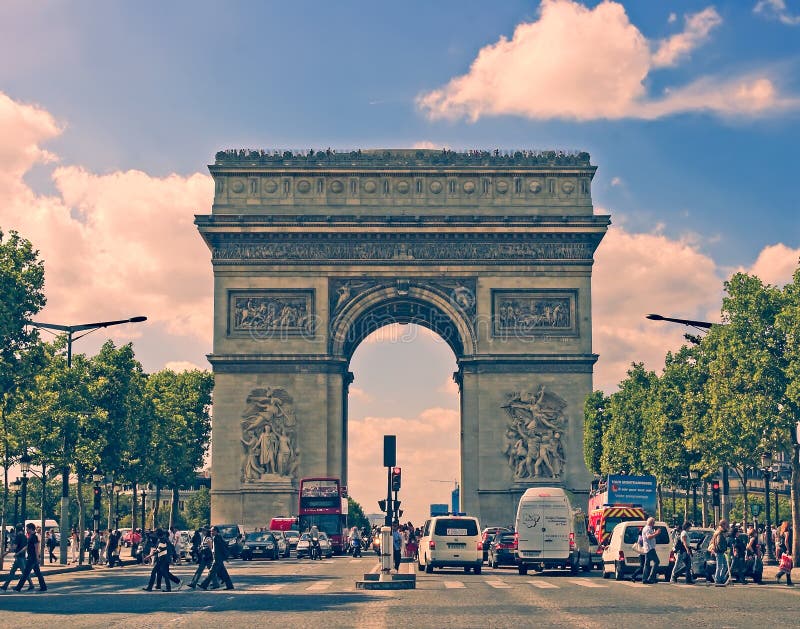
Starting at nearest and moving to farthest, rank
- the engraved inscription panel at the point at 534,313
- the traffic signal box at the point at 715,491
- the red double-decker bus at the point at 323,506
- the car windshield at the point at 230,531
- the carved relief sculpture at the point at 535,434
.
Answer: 1. the traffic signal box at the point at 715,491
2. the car windshield at the point at 230,531
3. the red double-decker bus at the point at 323,506
4. the carved relief sculpture at the point at 535,434
5. the engraved inscription panel at the point at 534,313

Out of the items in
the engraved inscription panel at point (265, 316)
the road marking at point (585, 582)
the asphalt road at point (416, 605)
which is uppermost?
the engraved inscription panel at point (265, 316)

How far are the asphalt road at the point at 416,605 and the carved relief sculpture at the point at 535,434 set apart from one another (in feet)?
125

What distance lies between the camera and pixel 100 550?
238ft

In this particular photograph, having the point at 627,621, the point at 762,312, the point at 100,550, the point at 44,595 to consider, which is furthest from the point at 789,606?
the point at 100,550

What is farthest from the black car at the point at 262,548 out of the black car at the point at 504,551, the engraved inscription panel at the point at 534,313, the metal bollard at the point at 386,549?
the metal bollard at the point at 386,549

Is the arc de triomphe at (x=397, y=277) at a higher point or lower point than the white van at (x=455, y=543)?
higher

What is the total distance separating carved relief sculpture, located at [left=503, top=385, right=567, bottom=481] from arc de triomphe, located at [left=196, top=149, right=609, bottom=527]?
112 mm

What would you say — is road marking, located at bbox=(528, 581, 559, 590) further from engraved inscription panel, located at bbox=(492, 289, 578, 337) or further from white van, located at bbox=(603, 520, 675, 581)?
engraved inscription panel, located at bbox=(492, 289, 578, 337)

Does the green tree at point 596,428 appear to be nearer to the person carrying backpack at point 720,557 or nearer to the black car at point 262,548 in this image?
the black car at point 262,548

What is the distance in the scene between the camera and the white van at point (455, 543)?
49562 mm

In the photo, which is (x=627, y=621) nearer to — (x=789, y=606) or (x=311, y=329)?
(x=789, y=606)

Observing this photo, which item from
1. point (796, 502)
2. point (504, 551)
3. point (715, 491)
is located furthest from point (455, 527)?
point (715, 491)

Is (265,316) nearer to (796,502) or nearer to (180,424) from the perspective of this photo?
(180,424)

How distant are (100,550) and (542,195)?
3336 centimetres
